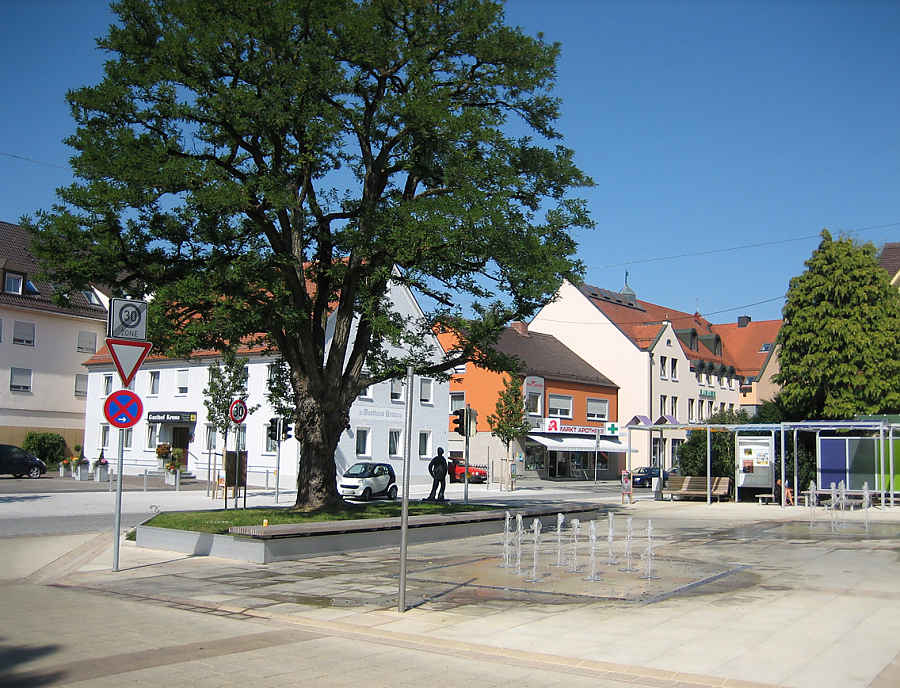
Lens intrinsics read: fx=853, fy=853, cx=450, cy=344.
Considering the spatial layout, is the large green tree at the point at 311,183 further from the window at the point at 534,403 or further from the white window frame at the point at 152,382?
the window at the point at 534,403

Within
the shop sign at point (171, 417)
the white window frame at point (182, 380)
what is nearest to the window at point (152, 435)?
the shop sign at point (171, 417)

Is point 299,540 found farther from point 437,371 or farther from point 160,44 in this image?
point 160,44

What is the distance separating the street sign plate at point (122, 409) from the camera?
13156 mm

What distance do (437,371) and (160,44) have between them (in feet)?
28.7

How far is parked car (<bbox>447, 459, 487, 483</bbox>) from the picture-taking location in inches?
1922

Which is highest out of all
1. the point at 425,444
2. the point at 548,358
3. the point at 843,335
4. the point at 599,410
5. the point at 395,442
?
the point at 548,358

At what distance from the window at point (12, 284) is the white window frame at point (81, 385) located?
21.4ft

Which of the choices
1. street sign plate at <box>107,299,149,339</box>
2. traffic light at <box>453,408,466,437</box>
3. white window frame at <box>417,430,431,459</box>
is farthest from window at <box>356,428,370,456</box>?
street sign plate at <box>107,299,149,339</box>

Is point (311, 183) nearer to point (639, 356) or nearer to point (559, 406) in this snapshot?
point (559, 406)

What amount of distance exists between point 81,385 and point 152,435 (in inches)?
379

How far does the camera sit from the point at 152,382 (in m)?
48.7

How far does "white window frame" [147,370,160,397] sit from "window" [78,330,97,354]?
9156 millimetres

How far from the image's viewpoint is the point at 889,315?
1362 inches

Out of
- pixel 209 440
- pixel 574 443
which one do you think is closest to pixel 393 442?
pixel 209 440
